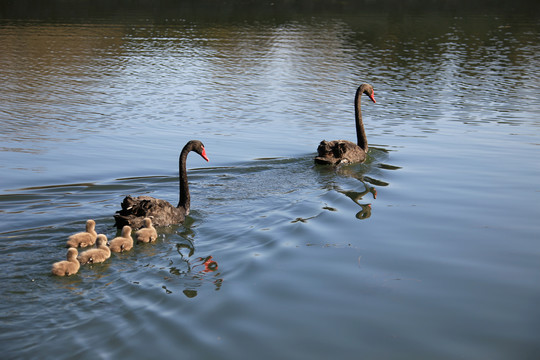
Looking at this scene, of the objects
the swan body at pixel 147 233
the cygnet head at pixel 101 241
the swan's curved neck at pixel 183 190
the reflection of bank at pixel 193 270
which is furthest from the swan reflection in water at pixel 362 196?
the cygnet head at pixel 101 241

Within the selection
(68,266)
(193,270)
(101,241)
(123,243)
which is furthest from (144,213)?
A: (68,266)

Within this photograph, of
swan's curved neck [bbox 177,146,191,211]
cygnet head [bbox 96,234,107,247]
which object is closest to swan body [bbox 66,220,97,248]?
cygnet head [bbox 96,234,107,247]

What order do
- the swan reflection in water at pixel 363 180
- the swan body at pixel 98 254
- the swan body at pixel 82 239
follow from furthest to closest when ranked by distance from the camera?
the swan reflection in water at pixel 363 180, the swan body at pixel 82 239, the swan body at pixel 98 254

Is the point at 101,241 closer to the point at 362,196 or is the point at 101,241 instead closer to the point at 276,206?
the point at 276,206

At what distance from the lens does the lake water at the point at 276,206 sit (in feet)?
17.8

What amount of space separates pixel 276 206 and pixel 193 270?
7.72 feet

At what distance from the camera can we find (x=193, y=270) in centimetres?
657

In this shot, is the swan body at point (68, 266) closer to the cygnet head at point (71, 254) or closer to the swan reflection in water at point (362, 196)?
the cygnet head at point (71, 254)

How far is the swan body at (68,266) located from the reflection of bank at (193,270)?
2.94 feet

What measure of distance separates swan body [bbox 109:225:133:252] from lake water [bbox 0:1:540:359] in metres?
0.08

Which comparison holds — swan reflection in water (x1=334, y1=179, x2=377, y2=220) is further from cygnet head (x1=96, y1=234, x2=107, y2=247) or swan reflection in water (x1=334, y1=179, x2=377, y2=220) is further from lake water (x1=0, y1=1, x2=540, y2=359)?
cygnet head (x1=96, y1=234, x2=107, y2=247)

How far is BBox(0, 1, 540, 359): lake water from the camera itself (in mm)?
5418

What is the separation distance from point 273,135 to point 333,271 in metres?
6.95

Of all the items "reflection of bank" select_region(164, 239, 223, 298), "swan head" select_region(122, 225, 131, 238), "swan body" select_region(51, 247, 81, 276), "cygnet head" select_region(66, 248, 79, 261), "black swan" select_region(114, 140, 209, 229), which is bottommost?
"reflection of bank" select_region(164, 239, 223, 298)
